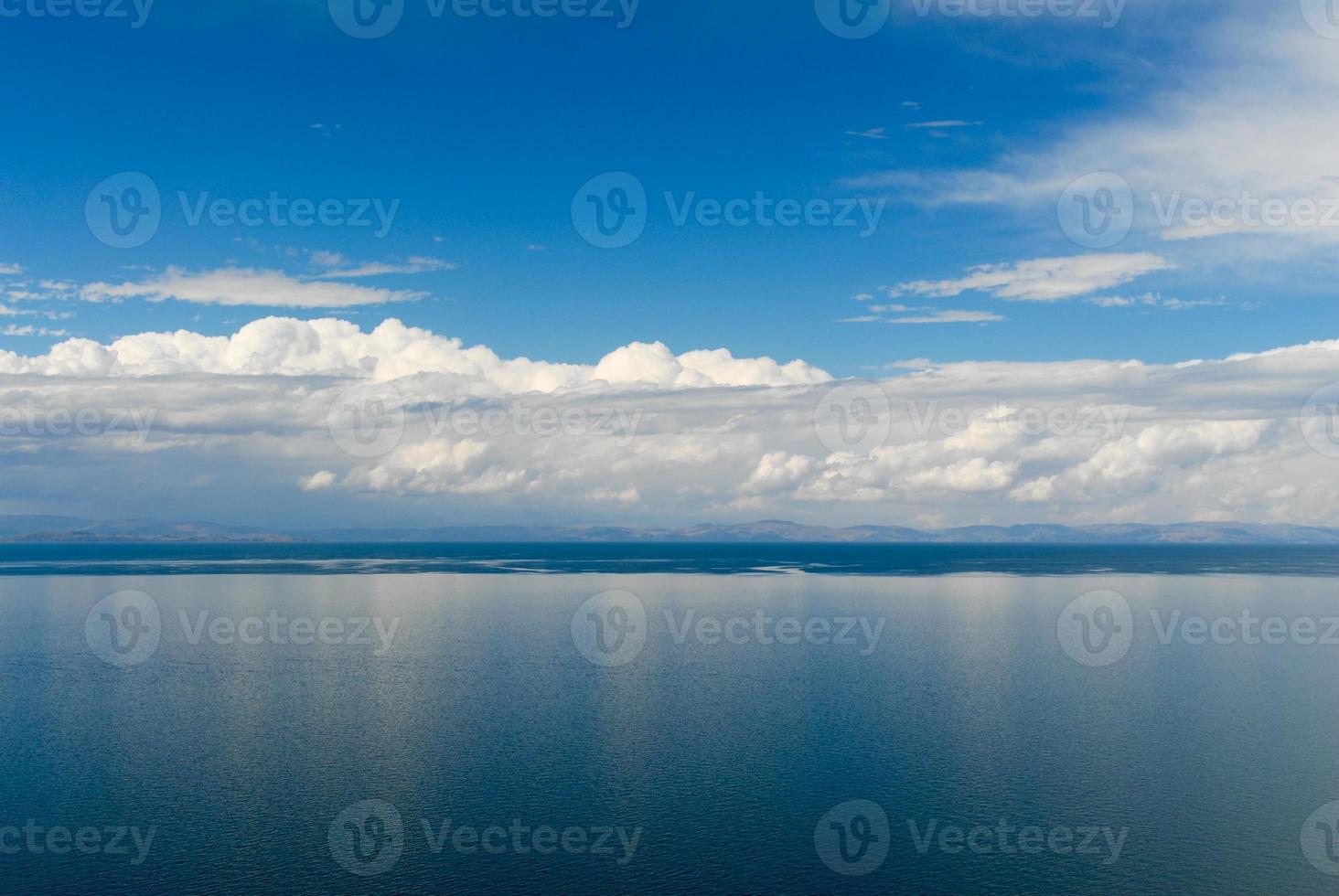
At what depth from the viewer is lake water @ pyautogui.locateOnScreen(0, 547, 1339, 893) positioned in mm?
47469

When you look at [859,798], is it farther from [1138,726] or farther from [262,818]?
[262,818]

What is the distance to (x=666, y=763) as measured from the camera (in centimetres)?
6306

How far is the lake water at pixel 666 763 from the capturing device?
47469mm

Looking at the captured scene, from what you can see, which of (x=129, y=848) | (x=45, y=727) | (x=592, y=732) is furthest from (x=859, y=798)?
(x=45, y=727)

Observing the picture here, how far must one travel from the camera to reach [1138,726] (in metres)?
73.7

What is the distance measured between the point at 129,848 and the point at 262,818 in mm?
6574

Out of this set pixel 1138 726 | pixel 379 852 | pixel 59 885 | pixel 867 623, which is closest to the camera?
pixel 59 885

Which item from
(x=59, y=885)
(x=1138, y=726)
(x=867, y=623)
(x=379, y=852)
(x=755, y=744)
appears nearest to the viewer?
(x=59, y=885)

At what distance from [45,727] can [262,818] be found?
31552 millimetres

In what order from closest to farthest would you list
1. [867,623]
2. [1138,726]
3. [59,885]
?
1. [59,885]
2. [1138,726]
3. [867,623]

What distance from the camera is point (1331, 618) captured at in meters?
145

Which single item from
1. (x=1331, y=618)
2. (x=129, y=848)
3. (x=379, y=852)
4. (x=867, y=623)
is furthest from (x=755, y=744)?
(x=1331, y=618)

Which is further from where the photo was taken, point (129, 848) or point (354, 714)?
point (354, 714)

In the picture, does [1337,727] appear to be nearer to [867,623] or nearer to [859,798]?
[859,798]
